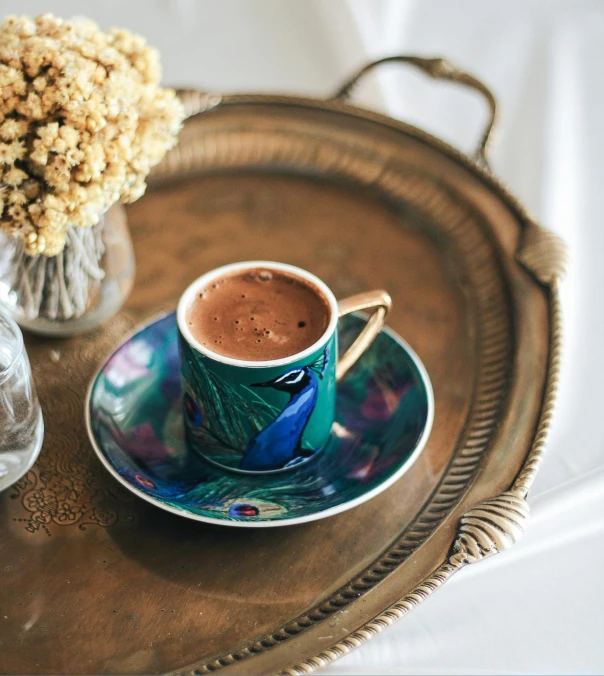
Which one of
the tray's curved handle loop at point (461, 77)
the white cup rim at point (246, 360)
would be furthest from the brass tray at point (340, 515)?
the white cup rim at point (246, 360)

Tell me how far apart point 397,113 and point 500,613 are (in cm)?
90

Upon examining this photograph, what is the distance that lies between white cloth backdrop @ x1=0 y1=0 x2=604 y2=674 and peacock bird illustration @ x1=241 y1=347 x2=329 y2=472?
0.20 meters

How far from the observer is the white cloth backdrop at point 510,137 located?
695 mm

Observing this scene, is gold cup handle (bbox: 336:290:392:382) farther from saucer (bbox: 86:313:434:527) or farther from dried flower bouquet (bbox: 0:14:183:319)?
dried flower bouquet (bbox: 0:14:183:319)

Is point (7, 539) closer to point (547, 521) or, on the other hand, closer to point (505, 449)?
point (505, 449)

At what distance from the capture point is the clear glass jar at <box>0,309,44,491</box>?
0.55 m

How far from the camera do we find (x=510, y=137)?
4.25ft

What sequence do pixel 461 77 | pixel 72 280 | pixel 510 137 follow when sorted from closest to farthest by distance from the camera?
pixel 72 280, pixel 461 77, pixel 510 137

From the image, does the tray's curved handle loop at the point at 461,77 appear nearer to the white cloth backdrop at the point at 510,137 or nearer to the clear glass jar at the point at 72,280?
the white cloth backdrop at the point at 510,137

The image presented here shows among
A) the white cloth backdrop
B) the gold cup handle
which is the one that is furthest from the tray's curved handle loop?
the gold cup handle

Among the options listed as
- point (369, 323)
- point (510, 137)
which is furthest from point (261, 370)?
point (510, 137)

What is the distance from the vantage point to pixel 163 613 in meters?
0.52

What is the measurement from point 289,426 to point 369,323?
0.11 m

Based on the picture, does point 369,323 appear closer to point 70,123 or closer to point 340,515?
point 340,515
